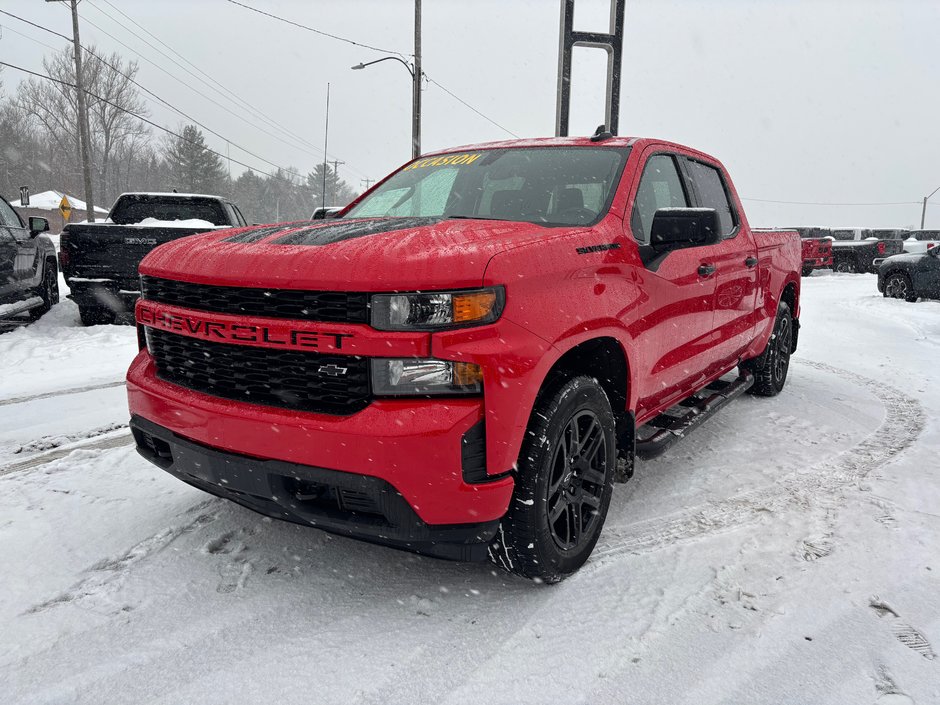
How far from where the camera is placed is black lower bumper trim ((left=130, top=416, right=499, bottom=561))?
2.10 m

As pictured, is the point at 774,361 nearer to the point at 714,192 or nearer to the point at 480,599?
the point at 714,192

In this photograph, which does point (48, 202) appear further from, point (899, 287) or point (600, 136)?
point (600, 136)

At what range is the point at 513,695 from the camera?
1932 millimetres

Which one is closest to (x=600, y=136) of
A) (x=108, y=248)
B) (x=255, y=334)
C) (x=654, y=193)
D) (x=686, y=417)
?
(x=654, y=193)

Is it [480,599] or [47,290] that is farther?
[47,290]

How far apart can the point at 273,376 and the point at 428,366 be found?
0.56 metres

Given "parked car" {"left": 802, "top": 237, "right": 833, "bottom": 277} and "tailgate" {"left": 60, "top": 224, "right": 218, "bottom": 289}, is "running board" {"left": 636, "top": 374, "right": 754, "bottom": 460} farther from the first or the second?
"parked car" {"left": 802, "top": 237, "right": 833, "bottom": 277}

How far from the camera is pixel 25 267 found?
7793mm

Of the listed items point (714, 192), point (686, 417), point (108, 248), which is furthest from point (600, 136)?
point (108, 248)

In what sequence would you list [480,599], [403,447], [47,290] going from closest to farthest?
[403,447], [480,599], [47,290]

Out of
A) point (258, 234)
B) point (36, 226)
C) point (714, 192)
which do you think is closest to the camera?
point (258, 234)

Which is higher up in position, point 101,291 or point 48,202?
point 48,202

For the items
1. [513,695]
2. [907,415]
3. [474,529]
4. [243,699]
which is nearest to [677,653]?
[513,695]

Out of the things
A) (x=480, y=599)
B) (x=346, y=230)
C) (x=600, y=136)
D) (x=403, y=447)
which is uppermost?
(x=600, y=136)
